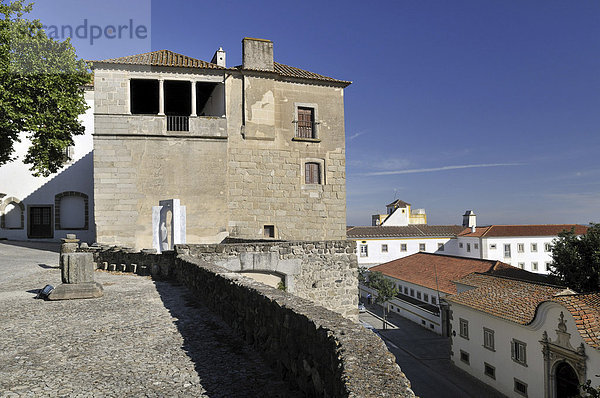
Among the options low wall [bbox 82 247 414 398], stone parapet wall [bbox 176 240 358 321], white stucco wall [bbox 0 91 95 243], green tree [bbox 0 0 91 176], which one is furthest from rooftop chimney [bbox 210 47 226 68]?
low wall [bbox 82 247 414 398]

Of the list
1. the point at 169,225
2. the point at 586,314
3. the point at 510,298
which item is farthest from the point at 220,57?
the point at 586,314

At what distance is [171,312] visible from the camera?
7.82 m

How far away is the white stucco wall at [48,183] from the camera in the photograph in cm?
2759

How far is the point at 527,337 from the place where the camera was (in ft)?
62.3

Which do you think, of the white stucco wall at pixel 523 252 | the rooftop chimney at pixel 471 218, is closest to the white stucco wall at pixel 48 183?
the white stucco wall at pixel 523 252

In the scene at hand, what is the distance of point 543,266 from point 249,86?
54886 mm

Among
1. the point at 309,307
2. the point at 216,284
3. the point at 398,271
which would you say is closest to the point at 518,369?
the point at 216,284

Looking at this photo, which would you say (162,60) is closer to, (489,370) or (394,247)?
(489,370)

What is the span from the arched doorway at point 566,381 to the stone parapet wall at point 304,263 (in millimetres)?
8966

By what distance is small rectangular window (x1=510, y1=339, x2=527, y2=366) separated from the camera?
758 inches

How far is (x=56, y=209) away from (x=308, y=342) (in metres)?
28.7

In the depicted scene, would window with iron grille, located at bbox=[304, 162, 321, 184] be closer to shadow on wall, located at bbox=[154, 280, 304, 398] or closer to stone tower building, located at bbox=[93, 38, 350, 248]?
stone tower building, located at bbox=[93, 38, 350, 248]

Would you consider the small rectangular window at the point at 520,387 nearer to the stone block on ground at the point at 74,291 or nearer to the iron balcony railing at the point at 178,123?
the stone block on ground at the point at 74,291

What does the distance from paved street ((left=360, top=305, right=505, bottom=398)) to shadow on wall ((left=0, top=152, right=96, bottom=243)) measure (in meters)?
22.2
